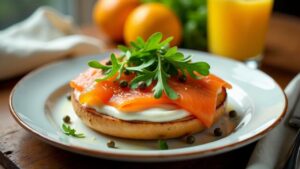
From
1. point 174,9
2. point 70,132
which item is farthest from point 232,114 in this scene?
point 174,9

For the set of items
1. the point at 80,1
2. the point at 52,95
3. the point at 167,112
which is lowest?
the point at 80,1

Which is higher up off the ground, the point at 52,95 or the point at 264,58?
the point at 52,95

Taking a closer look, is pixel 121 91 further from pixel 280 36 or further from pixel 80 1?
pixel 80 1

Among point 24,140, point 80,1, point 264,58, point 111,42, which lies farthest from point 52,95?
point 80,1

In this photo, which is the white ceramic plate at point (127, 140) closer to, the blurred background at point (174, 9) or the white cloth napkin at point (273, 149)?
the white cloth napkin at point (273, 149)

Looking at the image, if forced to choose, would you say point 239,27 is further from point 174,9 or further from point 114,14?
point 114,14

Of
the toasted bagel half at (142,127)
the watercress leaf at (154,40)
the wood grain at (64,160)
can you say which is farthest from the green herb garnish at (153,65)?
the wood grain at (64,160)
